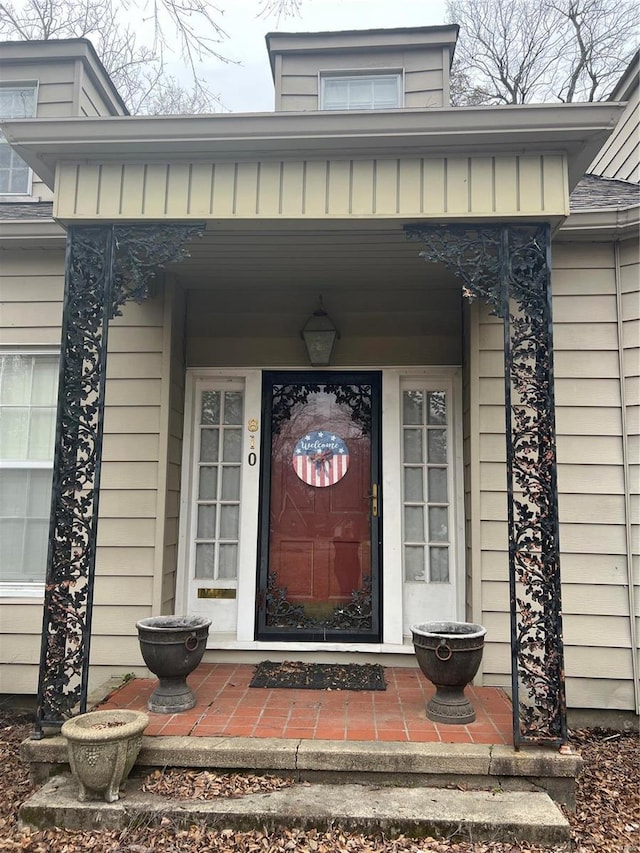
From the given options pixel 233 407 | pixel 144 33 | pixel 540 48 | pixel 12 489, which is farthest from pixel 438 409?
pixel 540 48

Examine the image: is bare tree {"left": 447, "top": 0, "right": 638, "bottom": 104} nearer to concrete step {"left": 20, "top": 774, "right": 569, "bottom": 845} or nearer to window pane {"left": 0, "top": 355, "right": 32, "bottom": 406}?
window pane {"left": 0, "top": 355, "right": 32, "bottom": 406}

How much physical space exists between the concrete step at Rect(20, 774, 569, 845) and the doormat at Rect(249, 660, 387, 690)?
3.07 ft

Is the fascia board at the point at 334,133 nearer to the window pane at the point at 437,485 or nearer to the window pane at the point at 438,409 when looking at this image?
the window pane at the point at 438,409

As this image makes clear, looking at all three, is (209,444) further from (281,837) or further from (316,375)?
(281,837)

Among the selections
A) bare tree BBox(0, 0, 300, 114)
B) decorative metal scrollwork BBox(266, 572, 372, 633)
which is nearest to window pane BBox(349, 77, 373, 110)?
bare tree BBox(0, 0, 300, 114)

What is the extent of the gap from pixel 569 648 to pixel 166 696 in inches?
95.0

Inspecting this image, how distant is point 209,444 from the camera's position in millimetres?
4266

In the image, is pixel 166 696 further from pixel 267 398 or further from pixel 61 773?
pixel 267 398

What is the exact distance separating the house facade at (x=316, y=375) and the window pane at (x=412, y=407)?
0.05 feet

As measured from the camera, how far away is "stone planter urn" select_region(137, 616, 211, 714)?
9.93 ft

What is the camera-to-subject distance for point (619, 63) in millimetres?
8773

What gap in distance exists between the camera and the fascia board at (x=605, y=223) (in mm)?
3648

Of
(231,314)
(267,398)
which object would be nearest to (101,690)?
(267,398)

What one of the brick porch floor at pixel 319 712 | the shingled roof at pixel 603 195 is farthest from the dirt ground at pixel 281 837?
the shingled roof at pixel 603 195
